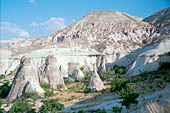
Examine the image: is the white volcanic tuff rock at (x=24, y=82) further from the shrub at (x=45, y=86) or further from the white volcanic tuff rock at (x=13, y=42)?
the white volcanic tuff rock at (x=13, y=42)

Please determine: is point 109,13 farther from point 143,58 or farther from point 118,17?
point 143,58

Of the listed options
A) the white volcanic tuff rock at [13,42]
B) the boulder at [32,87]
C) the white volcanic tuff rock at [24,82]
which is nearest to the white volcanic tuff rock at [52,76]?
the white volcanic tuff rock at [24,82]

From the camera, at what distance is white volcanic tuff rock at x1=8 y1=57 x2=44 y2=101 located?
1330 centimetres

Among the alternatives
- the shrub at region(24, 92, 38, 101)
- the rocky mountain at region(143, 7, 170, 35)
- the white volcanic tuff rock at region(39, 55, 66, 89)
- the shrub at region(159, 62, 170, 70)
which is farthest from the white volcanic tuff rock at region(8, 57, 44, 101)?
the rocky mountain at region(143, 7, 170, 35)

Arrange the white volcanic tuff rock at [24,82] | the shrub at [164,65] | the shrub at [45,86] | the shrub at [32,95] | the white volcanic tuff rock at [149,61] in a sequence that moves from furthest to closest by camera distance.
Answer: the white volcanic tuff rock at [149,61] → the shrub at [164,65] → the shrub at [45,86] → the white volcanic tuff rock at [24,82] → the shrub at [32,95]

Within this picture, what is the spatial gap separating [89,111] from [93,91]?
545 centimetres

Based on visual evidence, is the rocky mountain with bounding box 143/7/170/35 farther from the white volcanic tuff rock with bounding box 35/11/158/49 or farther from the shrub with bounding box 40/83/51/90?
the shrub with bounding box 40/83/51/90

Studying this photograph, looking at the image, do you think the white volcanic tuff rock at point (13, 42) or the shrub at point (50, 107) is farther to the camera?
the white volcanic tuff rock at point (13, 42)

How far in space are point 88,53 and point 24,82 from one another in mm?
28769

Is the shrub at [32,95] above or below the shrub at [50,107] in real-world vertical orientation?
below

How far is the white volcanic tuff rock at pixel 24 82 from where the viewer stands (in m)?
13.3

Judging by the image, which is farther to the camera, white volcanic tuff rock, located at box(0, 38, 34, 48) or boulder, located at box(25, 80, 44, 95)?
white volcanic tuff rock, located at box(0, 38, 34, 48)

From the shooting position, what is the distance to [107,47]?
47.2 meters

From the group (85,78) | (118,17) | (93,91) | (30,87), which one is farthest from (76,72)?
(118,17)
